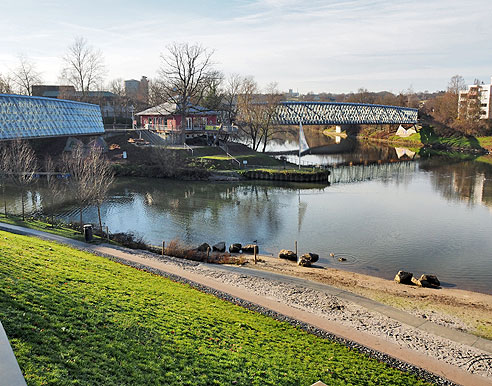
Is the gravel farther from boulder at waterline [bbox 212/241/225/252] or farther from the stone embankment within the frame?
the stone embankment

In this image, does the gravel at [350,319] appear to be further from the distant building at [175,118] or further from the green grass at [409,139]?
the green grass at [409,139]

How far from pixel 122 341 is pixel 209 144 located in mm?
53658

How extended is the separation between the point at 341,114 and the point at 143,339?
89597 millimetres

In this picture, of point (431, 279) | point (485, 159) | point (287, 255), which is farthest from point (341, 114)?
point (431, 279)

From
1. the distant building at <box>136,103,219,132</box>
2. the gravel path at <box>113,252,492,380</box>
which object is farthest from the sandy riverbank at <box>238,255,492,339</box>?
the distant building at <box>136,103,219,132</box>

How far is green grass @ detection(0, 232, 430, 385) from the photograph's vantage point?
9414 mm

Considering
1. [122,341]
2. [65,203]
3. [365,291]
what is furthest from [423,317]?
[65,203]

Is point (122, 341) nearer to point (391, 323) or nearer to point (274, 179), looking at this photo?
point (391, 323)

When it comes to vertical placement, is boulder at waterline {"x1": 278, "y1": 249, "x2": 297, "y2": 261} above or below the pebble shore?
below

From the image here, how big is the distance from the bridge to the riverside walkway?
54262mm

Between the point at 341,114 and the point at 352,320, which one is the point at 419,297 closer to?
the point at 352,320

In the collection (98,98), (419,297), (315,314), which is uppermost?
(98,98)

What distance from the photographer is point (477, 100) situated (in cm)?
9975

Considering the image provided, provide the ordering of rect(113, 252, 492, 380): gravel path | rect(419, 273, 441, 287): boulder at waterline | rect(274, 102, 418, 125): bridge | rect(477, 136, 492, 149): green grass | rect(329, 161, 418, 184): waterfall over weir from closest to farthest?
1. rect(113, 252, 492, 380): gravel path
2. rect(419, 273, 441, 287): boulder at waterline
3. rect(329, 161, 418, 184): waterfall over weir
4. rect(274, 102, 418, 125): bridge
5. rect(477, 136, 492, 149): green grass
